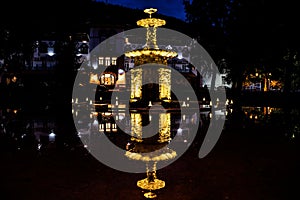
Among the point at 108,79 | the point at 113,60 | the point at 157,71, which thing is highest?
the point at 113,60

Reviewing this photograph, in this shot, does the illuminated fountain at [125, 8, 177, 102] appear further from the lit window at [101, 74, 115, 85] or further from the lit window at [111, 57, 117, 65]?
the lit window at [111, 57, 117, 65]

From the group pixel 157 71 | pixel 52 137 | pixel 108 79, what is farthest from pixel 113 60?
pixel 52 137

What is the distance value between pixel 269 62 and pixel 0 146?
3159cm

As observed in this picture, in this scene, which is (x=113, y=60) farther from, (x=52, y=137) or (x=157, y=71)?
(x=52, y=137)

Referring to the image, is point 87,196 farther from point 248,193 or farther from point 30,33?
point 30,33

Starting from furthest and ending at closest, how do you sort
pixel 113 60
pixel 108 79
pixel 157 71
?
pixel 113 60 < pixel 108 79 < pixel 157 71

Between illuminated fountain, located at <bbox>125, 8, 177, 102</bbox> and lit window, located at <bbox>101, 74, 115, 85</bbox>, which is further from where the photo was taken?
lit window, located at <bbox>101, 74, 115, 85</bbox>

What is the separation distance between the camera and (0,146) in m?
9.98

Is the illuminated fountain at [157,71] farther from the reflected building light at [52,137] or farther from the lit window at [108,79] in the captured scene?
the lit window at [108,79]

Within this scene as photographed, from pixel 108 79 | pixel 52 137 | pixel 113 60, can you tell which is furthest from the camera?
pixel 113 60

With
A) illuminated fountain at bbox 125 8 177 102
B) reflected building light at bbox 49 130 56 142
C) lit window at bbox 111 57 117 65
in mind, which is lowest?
A: reflected building light at bbox 49 130 56 142

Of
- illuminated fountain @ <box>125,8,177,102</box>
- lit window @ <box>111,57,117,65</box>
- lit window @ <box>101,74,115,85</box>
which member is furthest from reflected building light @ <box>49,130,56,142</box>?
lit window @ <box>111,57,117,65</box>

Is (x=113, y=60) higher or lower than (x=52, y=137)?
higher

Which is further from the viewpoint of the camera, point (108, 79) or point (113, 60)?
point (113, 60)
